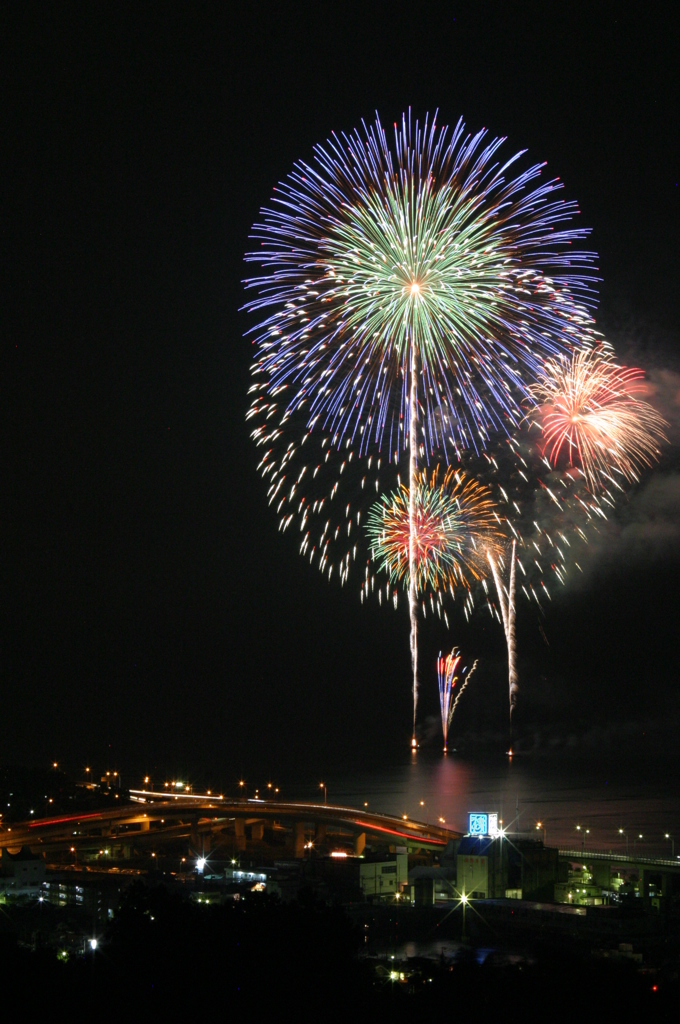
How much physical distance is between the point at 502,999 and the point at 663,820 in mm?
42608

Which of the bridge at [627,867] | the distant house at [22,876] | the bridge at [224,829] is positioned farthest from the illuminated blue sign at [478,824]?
the distant house at [22,876]


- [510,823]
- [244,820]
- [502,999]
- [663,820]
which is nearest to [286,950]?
[502,999]

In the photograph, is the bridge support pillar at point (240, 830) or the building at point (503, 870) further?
the bridge support pillar at point (240, 830)

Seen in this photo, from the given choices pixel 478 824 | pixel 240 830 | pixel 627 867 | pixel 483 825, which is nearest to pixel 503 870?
pixel 483 825

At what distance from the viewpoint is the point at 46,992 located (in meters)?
13.0

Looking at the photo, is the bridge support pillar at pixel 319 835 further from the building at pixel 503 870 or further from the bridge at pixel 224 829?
the building at pixel 503 870

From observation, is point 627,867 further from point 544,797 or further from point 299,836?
point 544,797

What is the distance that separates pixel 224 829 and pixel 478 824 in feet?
57.1

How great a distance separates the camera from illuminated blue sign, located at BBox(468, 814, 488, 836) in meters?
30.8

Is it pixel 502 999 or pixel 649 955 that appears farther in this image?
pixel 649 955

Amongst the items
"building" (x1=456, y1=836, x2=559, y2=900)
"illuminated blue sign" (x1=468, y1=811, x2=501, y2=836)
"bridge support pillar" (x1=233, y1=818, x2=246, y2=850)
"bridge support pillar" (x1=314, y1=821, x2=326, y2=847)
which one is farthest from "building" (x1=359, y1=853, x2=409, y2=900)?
"bridge support pillar" (x1=233, y1=818, x2=246, y2=850)

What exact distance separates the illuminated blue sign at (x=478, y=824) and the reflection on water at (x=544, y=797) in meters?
10.5

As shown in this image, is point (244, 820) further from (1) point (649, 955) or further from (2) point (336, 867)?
(1) point (649, 955)

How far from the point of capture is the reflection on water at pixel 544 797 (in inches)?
1834
